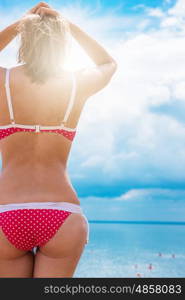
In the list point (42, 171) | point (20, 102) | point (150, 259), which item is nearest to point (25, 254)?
point (42, 171)

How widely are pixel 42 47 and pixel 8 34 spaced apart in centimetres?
41

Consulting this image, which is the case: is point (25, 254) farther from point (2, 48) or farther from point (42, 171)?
point (2, 48)

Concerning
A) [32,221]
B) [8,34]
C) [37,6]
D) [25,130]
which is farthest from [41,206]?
[37,6]

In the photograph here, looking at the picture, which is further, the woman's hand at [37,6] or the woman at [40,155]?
the woman's hand at [37,6]

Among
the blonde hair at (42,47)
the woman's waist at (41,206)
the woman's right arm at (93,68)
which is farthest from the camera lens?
the woman's right arm at (93,68)

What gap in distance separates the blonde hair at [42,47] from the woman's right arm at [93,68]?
0.61 feet

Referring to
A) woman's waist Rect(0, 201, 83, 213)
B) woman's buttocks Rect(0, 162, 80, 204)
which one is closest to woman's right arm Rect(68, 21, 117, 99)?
woman's buttocks Rect(0, 162, 80, 204)

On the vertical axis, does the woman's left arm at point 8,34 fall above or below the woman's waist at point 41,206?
above

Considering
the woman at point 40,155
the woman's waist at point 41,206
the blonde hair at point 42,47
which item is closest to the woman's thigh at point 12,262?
the woman at point 40,155

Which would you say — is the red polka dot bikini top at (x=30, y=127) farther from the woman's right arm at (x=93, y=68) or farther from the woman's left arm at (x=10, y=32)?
the woman's left arm at (x=10, y=32)

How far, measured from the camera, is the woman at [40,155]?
9.04ft

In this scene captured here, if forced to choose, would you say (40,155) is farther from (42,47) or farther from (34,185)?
(42,47)

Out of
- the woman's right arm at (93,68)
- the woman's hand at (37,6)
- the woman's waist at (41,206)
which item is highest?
the woman's hand at (37,6)

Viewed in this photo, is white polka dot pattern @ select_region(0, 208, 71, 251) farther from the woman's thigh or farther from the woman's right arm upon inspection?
the woman's right arm
